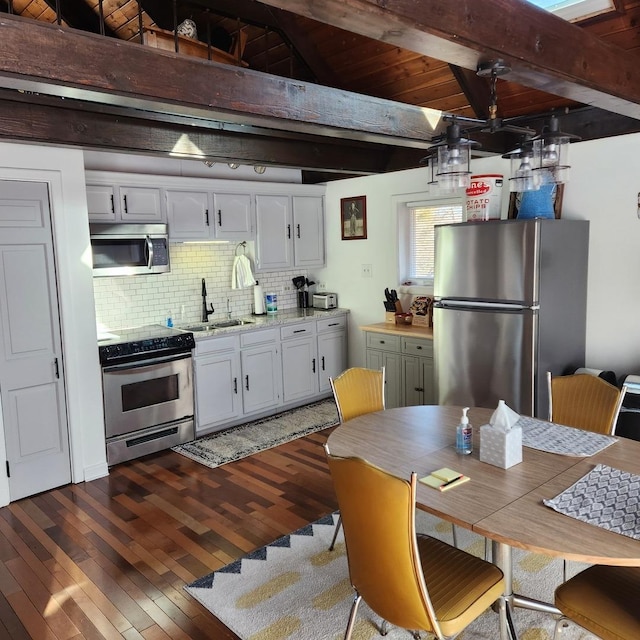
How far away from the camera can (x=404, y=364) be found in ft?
16.4

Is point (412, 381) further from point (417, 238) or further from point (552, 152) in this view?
point (552, 152)

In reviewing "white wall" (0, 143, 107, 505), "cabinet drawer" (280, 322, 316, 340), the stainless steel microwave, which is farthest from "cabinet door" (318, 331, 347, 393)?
"white wall" (0, 143, 107, 505)

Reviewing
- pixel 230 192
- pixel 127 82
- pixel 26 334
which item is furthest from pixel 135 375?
pixel 127 82

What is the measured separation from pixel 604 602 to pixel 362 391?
1.66 meters

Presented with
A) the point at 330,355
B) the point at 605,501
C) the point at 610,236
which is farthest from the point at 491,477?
the point at 330,355

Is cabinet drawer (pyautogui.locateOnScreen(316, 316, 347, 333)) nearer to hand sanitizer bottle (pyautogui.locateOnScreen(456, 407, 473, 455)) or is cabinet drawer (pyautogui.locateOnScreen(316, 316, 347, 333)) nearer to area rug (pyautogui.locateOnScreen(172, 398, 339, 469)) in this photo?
area rug (pyautogui.locateOnScreen(172, 398, 339, 469))

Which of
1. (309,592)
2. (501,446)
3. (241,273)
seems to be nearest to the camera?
(501,446)

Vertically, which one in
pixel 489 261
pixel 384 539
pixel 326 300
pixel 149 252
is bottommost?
pixel 384 539

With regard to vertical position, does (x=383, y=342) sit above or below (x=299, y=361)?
above

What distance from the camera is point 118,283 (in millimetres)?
4785

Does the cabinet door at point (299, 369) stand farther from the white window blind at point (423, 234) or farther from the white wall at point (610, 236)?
the white wall at point (610, 236)

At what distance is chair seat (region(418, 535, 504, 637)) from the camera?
1.86 meters

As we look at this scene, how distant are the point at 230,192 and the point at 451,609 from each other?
13.5 feet

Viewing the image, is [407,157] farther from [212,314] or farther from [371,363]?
[212,314]
